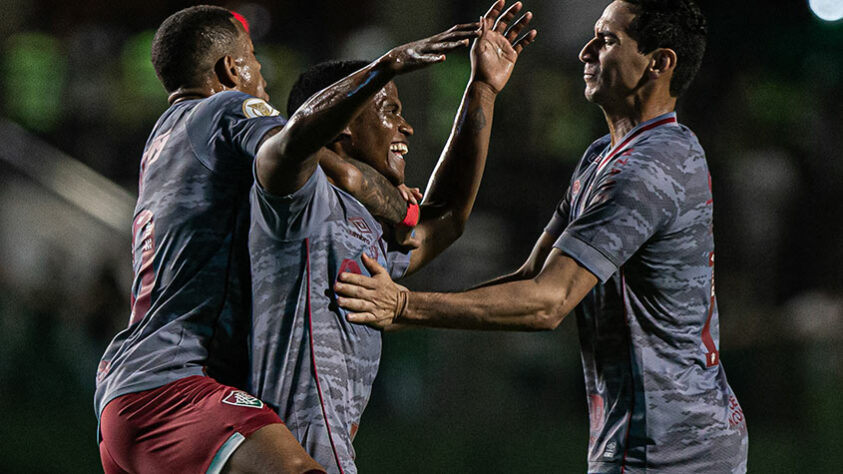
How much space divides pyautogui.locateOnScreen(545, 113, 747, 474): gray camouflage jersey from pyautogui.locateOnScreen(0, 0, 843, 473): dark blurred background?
2.91m

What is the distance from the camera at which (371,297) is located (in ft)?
9.68

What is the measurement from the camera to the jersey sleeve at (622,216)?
2988mm

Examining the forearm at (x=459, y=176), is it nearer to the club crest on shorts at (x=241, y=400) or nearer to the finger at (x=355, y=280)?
the finger at (x=355, y=280)

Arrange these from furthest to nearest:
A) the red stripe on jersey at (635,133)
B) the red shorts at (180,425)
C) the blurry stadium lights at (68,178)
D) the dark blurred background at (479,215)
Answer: the blurry stadium lights at (68,178) < the dark blurred background at (479,215) < the red stripe on jersey at (635,133) < the red shorts at (180,425)

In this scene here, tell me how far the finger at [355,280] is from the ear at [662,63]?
1251 millimetres

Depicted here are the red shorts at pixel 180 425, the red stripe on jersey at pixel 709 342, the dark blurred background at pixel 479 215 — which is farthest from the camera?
the dark blurred background at pixel 479 215

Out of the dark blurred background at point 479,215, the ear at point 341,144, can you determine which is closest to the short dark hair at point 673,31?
the ear at point 341,144

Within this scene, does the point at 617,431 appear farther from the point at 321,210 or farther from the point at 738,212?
the point at 738,212

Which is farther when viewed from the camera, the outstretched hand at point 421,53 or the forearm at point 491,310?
the forearm at point 491,310

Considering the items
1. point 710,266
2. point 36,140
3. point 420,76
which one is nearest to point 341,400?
point 710,266

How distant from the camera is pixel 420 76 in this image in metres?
8.27

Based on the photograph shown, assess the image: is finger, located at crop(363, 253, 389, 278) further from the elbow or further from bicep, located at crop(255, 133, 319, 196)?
the elbow

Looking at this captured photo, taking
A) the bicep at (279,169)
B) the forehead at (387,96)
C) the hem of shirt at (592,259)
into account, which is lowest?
the hem of shirt at (592,259)

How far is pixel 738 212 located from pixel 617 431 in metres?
4.57
